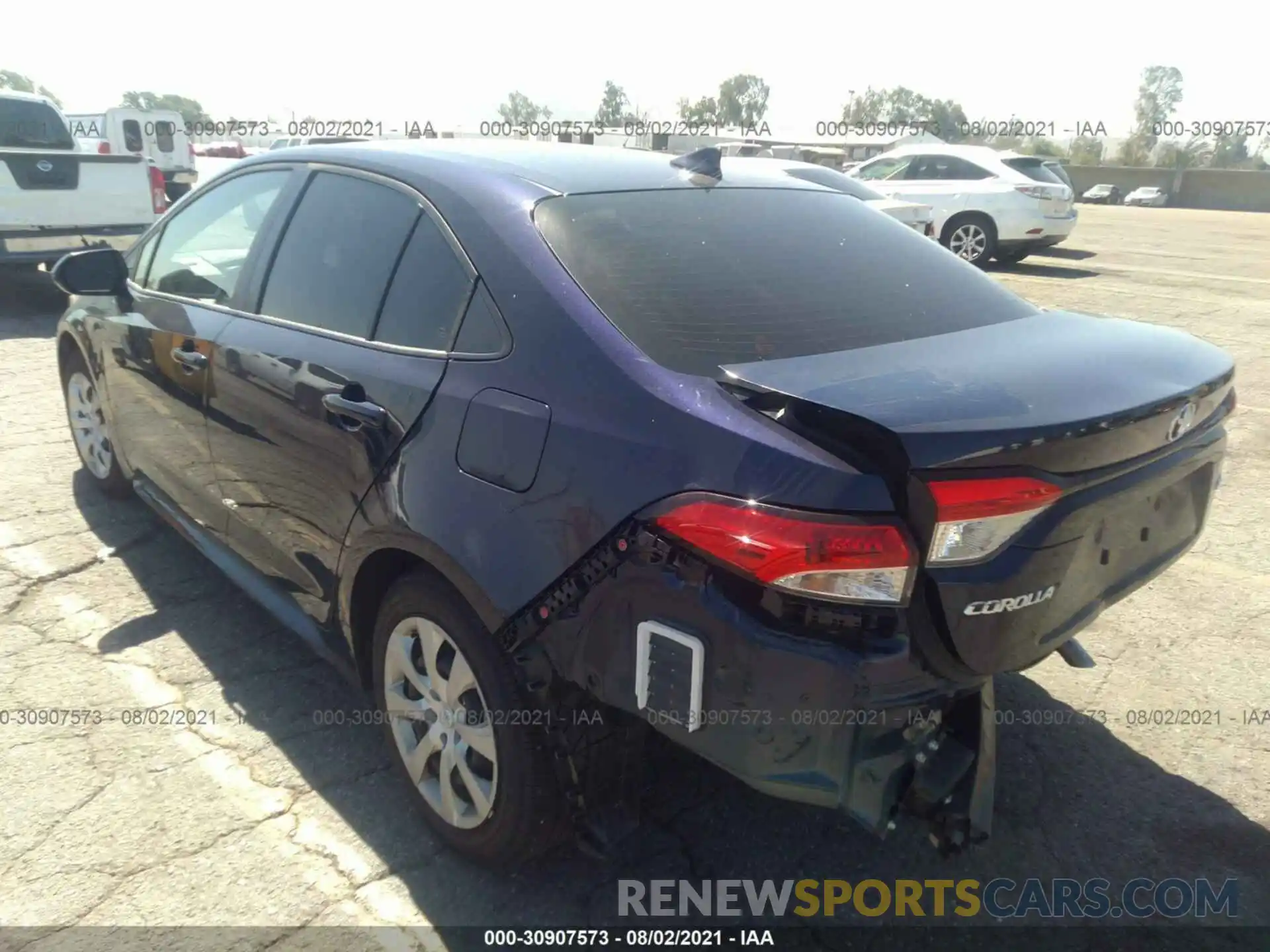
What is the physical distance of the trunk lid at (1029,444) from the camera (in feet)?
5.83

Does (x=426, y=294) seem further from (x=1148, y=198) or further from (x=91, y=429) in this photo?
(x=1148, y=198)

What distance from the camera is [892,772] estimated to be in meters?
1.90

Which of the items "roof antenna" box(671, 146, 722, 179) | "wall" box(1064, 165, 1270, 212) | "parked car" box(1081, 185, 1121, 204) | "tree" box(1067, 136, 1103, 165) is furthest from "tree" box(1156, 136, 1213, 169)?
"roof antenna" box(671, 146, 722, 179)

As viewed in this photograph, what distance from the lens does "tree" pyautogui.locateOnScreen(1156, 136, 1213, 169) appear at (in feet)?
202

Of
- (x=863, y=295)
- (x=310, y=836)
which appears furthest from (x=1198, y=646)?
(x=310, y=836)

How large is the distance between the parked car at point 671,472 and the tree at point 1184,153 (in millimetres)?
66660

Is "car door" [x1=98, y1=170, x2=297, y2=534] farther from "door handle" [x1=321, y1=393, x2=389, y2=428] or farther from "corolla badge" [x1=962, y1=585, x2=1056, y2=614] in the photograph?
"corolla badge" [x1=962, y1=585, x2=1056, y2=614]

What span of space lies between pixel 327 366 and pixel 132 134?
22639mm

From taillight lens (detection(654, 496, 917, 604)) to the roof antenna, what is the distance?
1483 mm

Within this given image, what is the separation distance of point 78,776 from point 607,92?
10724cm

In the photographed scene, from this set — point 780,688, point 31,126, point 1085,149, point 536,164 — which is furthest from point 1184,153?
point 780,688

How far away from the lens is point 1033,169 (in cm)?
1400

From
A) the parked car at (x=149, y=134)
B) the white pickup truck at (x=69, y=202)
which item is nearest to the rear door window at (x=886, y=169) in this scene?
the white pickup truck at (x=69, y=202)

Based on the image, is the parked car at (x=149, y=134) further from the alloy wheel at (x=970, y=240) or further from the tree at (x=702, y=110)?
the tree at (x=702, y=110)
